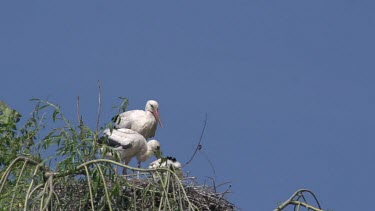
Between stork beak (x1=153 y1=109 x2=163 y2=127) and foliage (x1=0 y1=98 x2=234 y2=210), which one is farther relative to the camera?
stork beak (x1=153 y1=109 x2=163 y2=127)

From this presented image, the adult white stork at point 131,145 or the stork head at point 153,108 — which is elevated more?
the stork head at point 153,108

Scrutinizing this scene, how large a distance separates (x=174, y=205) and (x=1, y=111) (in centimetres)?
555

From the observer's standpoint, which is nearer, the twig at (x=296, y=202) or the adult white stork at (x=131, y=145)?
the twig at (x=296, y=202)

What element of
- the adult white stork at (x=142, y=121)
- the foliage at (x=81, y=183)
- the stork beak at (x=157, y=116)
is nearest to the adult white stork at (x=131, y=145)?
the adult white stork at (x=142, y=121)

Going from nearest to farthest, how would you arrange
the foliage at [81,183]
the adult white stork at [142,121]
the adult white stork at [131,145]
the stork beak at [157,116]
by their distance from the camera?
the foliage at [81,183] < the adult white stork at [131,145] < the adult white stork at [142,121] < the stork beak at [157,116]

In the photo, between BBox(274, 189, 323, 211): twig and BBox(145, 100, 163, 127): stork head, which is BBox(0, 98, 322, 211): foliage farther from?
BBox(145, 100, 163, 127): stork head

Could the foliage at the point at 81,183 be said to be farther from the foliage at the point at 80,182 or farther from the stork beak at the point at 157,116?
the stork beak at the point at 157,116

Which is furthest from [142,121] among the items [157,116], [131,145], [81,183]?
[81,183]

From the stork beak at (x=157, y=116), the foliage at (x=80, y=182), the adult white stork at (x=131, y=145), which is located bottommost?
the foliage at (x=80, y=182)

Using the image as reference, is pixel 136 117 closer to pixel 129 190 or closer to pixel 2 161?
pixel 2 161

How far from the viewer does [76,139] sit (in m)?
7.23

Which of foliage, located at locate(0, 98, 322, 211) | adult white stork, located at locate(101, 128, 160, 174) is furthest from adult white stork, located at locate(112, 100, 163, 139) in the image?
foliage, located at locate(0, 98, 322, 211)

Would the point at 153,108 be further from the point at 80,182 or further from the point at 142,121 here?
the point at 80,182

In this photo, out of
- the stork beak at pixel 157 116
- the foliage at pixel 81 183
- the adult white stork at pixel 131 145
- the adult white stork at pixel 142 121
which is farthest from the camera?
the stork beak at pixel 157 116
